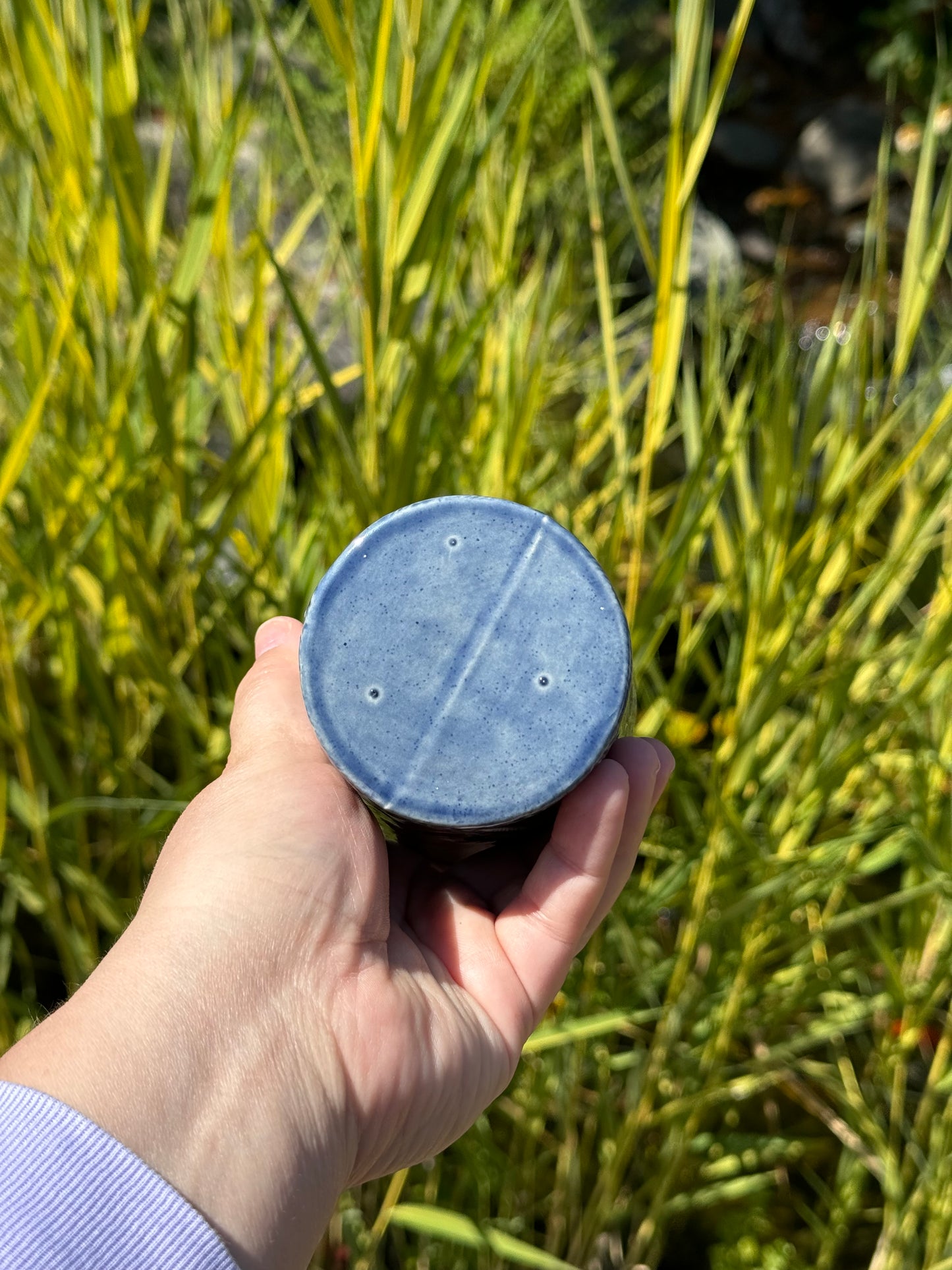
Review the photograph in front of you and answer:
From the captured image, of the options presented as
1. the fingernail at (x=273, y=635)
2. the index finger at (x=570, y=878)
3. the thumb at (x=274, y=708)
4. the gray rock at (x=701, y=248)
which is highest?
the fingernail at (x=273, y=635)

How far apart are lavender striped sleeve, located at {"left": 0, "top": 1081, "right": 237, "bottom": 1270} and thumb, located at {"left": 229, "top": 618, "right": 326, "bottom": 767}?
0.25 metres

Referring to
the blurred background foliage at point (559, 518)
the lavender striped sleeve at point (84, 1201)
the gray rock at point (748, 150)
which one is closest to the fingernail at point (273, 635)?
the blurred background foliage at point (559, 518)

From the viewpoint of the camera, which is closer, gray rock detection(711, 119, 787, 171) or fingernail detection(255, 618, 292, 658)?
fingernail detection(255, 618, 292, 658)

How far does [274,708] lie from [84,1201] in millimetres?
311

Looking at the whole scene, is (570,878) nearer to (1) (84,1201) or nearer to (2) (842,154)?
(1) (84,1201)

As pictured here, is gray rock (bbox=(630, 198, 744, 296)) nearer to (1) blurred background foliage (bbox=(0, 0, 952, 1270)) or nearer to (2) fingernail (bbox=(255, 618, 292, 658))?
(1) blurred background foliage (bbox=(0, 0, 952, 1270))

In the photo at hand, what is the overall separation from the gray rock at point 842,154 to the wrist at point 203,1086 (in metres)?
3.20

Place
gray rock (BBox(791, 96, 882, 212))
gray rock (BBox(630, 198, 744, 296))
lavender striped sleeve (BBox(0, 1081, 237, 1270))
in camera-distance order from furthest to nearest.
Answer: gray rock (BBox(791, 96, 882, 212))
gray rock (BBox(630, 198, 744, 296))
lavender striped sleeve (BBox(0, 1081, 237, 1270))

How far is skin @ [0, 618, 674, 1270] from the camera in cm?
56

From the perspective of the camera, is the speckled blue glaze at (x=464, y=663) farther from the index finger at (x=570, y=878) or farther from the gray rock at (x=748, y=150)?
the gray rock at (x=748, y=150)

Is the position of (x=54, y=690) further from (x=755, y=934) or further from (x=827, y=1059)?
(x=827, y=1059)

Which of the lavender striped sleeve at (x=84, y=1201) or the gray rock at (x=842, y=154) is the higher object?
the lavender striped sleeve at (x=84, y=1201)

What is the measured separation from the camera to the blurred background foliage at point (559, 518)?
2.43 ft

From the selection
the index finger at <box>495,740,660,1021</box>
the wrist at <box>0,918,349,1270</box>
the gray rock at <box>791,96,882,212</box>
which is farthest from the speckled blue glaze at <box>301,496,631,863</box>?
the gray rock at <box>791,96,882,212</box>
